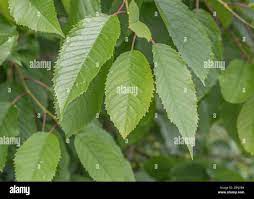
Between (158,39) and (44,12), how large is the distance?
1.02ft

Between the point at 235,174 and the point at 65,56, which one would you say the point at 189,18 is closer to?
the point at 65,56

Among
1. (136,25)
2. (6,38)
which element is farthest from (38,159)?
(136,25)

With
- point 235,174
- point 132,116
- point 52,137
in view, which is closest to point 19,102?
point 52,137

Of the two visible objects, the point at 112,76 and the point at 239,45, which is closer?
the point at 112,76

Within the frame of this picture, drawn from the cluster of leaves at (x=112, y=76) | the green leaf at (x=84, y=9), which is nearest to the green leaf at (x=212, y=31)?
the cluster of leaves at (x=112, y=76)

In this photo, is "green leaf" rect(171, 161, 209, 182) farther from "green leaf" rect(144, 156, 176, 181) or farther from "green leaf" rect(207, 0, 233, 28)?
"green leaf" rect(207, 0, 233, 28)

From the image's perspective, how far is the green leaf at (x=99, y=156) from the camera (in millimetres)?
1154

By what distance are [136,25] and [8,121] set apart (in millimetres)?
454

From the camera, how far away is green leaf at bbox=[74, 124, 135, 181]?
1154 millimetres

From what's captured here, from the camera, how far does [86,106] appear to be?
101 cm

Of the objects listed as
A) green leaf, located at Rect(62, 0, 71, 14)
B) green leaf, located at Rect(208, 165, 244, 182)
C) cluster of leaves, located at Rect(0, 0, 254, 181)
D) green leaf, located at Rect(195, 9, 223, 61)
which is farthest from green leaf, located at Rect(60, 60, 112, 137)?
green leaf, located at Rect(208, 165, 244, 182)

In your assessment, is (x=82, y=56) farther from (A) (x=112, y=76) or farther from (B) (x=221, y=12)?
(B) (x=221, y=12)

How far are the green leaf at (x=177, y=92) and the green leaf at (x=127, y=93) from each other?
2 centimetres

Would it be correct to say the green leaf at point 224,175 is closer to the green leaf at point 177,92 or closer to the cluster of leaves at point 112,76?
the cluster of leaves at point 112,76
